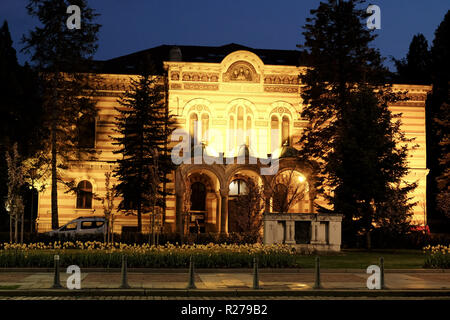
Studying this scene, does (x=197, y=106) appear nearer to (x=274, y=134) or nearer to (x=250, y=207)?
(x=274, y=134)

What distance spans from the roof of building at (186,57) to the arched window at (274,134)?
4.48 meters

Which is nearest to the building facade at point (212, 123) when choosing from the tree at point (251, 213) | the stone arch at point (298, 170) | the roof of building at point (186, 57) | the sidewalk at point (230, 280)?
the roof of building at point (186, 57)

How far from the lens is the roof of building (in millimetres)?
44406

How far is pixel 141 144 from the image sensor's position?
1582 inches

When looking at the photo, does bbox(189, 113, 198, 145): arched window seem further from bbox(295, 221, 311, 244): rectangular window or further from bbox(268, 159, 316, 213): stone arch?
bbox(295, 221, 311, 244): rectangular window

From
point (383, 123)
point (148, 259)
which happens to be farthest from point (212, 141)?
point (148, 259)

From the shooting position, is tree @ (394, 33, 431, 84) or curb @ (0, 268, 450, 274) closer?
curb @ (0, 268, 450, 274)

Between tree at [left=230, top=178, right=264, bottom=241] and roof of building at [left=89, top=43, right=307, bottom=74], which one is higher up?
roof of building at [left=89, top=43, right=307, bottom=74]

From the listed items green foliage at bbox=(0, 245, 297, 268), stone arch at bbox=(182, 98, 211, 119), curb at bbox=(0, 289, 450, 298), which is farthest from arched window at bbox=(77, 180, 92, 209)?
curb at bbox=(0, 289, 450, 298)

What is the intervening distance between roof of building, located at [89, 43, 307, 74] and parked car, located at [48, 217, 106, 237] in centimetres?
1158

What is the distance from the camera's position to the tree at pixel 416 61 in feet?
193

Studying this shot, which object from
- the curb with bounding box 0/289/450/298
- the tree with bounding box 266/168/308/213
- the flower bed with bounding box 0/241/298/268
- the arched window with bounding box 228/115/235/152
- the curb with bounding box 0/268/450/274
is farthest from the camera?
the arched window with bounding box 228/115/235/152

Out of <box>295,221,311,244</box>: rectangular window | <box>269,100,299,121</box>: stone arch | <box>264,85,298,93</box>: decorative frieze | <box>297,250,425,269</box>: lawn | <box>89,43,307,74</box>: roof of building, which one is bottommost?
<box>297,250,425,269</box>: lawn

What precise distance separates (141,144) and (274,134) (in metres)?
9.64
